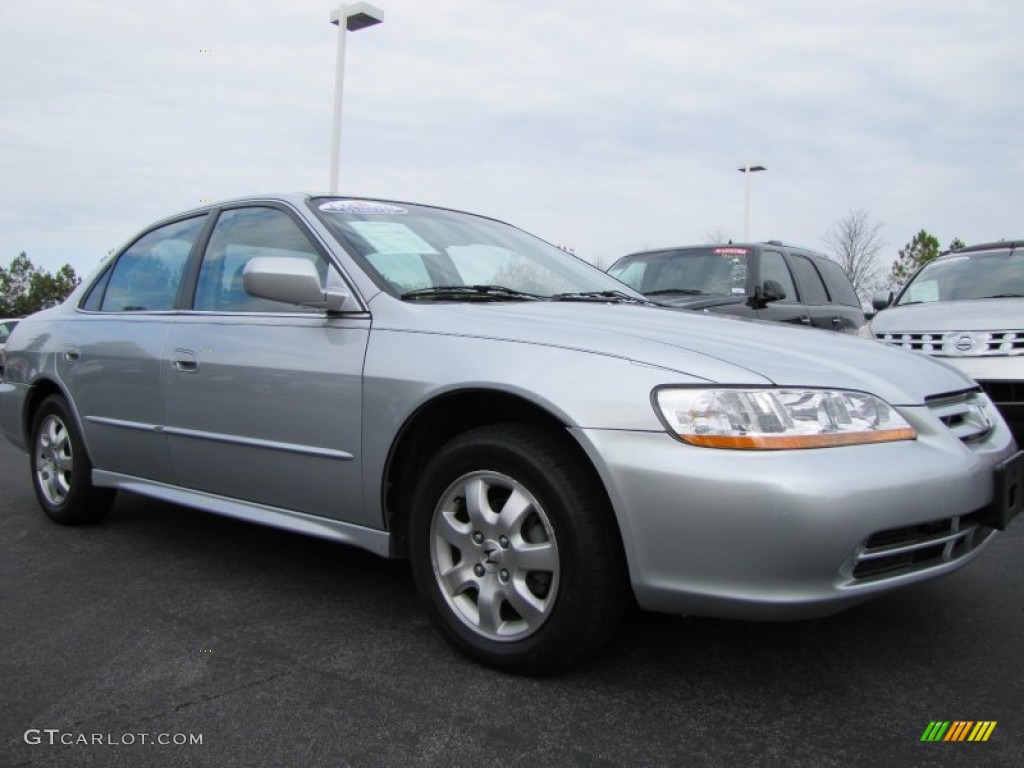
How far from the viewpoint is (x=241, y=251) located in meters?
3.53

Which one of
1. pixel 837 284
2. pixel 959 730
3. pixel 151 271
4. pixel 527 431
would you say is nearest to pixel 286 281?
pixel 527 431

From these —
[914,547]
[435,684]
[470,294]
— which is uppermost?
[470,294]

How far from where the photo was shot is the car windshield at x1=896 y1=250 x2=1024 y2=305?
6.48 metres

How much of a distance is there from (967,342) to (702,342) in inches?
162

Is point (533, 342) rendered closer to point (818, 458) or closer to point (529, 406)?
point (529, 406)

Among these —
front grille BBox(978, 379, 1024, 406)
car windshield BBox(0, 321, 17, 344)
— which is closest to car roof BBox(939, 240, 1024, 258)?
front grille BBox(978, 379, 1024, 406)

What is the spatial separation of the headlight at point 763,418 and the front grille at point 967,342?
3595mm

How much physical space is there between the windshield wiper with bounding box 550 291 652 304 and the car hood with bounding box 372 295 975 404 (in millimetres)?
196

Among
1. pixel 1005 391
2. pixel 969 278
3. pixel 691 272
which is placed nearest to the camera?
pixel 1005 391

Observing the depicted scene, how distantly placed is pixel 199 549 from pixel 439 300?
1.80 meters

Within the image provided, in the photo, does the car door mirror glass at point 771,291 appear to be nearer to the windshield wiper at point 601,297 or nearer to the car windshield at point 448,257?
the car windshield at point 448,257

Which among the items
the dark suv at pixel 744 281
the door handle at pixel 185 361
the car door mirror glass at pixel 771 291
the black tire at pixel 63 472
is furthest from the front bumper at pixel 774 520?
the car door mirror glass at pixel 771 291

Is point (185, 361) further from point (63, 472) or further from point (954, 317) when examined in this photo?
point (954, 317)

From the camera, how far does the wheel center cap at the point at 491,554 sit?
8.00 ft
